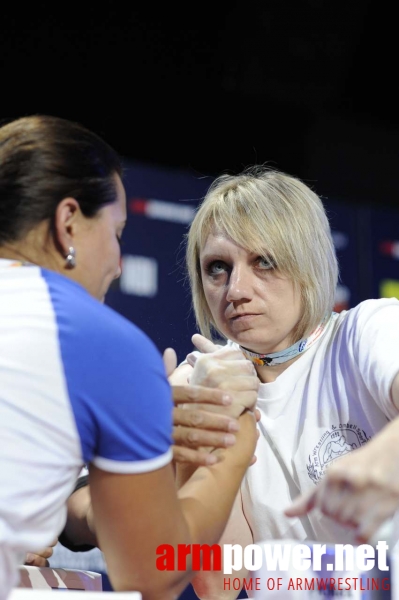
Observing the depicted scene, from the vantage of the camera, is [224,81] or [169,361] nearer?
[169,361]

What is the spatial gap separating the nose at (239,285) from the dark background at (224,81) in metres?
1.61

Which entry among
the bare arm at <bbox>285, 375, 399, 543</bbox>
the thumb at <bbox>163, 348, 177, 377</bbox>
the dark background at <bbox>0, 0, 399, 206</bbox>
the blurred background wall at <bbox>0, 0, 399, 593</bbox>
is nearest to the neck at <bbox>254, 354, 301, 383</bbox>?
the thumb at <bbox>163, 348, 177, 377</bbox>

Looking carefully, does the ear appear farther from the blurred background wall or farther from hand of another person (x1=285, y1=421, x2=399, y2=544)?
the blurred background wall

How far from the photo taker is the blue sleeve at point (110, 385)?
92cm

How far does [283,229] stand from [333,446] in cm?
45

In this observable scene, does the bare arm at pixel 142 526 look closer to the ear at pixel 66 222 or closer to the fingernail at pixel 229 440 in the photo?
the fingernail at pixel 229 440

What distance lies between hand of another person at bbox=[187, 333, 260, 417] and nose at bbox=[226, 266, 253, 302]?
193 millimetres

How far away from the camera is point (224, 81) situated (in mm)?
3391

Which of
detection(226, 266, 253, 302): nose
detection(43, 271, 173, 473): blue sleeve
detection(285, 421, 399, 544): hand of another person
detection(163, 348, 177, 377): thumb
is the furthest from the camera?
detection(226, 266, 253, 302): nose

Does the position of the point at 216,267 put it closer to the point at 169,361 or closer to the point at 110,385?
the point at 169,361

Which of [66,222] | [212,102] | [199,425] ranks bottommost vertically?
[199,425]

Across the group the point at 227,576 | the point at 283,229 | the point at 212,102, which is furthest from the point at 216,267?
the point at 212,102

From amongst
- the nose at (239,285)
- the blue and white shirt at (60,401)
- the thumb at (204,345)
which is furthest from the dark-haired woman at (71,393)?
the nose at (239,285)

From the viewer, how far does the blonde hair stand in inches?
64.4
